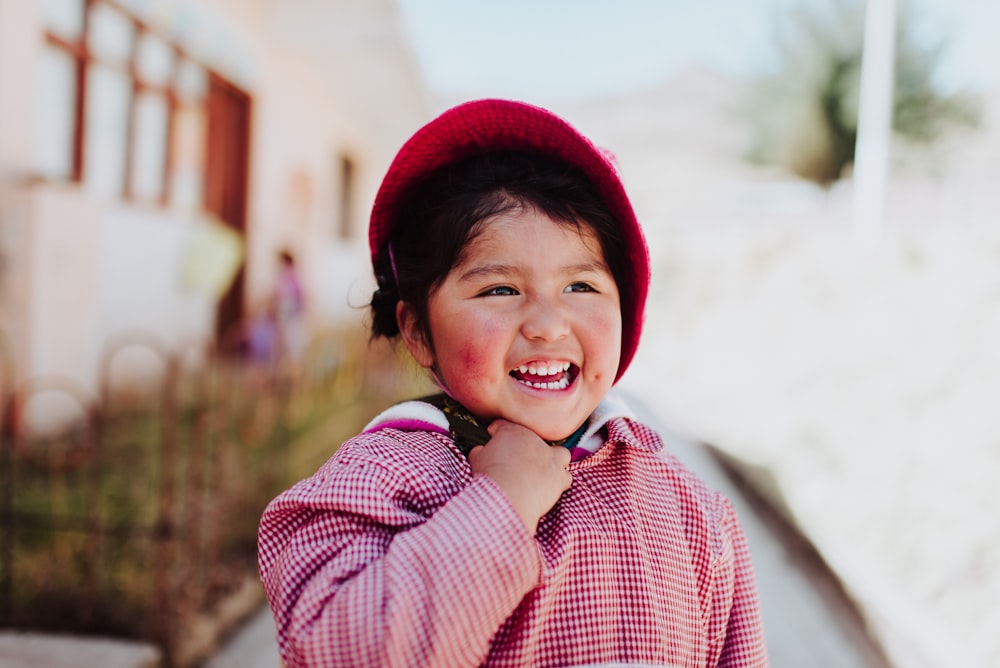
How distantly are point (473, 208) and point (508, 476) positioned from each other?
420 mm

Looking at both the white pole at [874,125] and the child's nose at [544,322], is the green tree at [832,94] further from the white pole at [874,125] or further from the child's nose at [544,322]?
the child's nose at [544,322]

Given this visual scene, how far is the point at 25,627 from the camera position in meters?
2.59

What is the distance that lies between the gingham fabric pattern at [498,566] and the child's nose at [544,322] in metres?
0.20

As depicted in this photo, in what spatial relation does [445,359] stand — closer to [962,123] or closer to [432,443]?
[432,443]

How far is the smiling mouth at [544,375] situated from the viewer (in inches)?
46.2

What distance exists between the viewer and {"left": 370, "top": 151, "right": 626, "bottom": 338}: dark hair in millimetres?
1230

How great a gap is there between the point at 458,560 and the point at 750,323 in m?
8.05

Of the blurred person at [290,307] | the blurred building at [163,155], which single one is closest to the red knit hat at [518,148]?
the blurred building at [163,155]

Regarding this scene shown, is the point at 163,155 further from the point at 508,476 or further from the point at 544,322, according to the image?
the point at 508,476

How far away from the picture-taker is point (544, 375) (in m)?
1.18

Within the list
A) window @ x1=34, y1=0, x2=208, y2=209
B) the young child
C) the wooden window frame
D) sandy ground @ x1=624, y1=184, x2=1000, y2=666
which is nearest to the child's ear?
the young child

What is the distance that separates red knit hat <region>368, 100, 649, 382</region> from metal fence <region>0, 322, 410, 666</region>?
1263 millimetres

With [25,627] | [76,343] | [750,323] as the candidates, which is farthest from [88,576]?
[750,323]

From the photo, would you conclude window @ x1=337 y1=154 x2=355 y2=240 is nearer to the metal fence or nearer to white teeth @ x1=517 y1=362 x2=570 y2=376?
the metal fence
